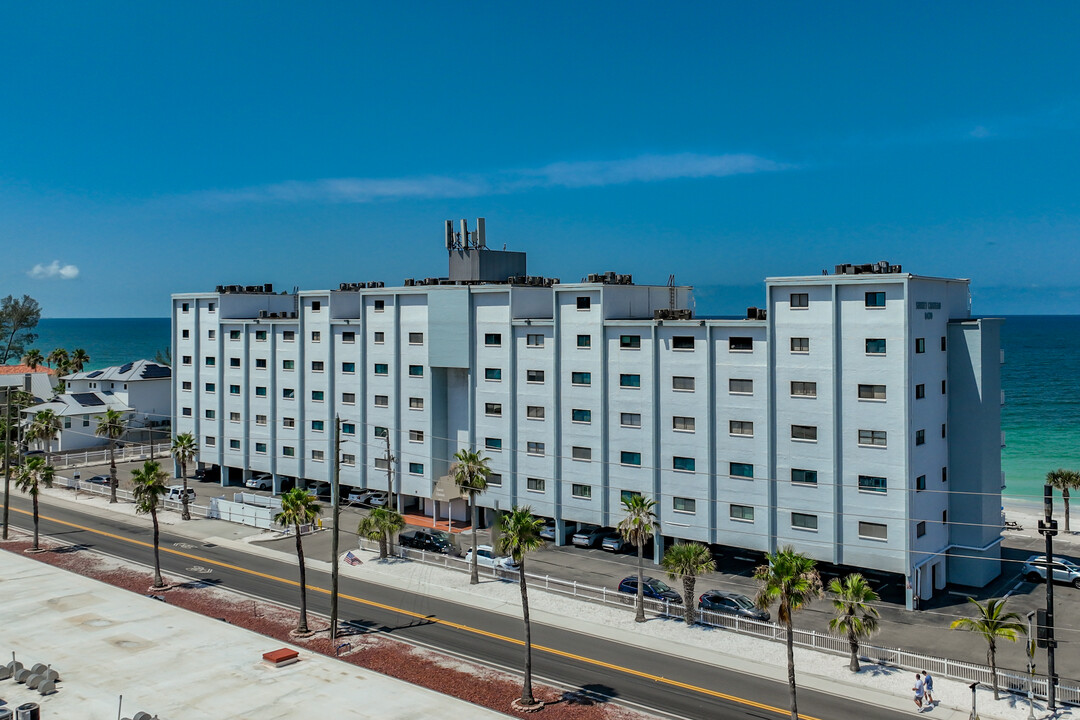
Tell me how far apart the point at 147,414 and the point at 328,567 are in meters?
64.5

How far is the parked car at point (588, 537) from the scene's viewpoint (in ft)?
203

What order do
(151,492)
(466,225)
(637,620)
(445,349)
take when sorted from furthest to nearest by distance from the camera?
(466,225), (445,349), (151,492), (637,620)

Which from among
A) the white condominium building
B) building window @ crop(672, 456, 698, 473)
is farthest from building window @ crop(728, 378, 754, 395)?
building window @ crop(672, 456, 698, 473)

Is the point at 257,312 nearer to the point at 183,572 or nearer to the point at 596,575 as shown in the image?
the point at 183,572

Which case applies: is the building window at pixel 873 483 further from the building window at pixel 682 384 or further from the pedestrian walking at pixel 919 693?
the pedestrian walking at pixel 919 693

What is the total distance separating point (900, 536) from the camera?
158 feet

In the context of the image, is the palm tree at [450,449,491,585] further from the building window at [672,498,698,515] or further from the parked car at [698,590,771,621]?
the parked car at [698,590,771,621]

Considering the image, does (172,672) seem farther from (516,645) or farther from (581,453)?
(581,453)

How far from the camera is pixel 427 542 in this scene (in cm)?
6069

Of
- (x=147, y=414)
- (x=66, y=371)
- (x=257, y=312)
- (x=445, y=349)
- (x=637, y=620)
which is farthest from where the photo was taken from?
(x=66, y=371)

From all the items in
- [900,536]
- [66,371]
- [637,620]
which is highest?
[66,371]

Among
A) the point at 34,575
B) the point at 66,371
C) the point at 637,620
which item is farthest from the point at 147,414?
the point at 637,620

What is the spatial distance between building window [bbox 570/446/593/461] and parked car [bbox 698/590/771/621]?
15.6 m

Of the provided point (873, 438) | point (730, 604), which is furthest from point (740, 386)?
point (730, 604)
